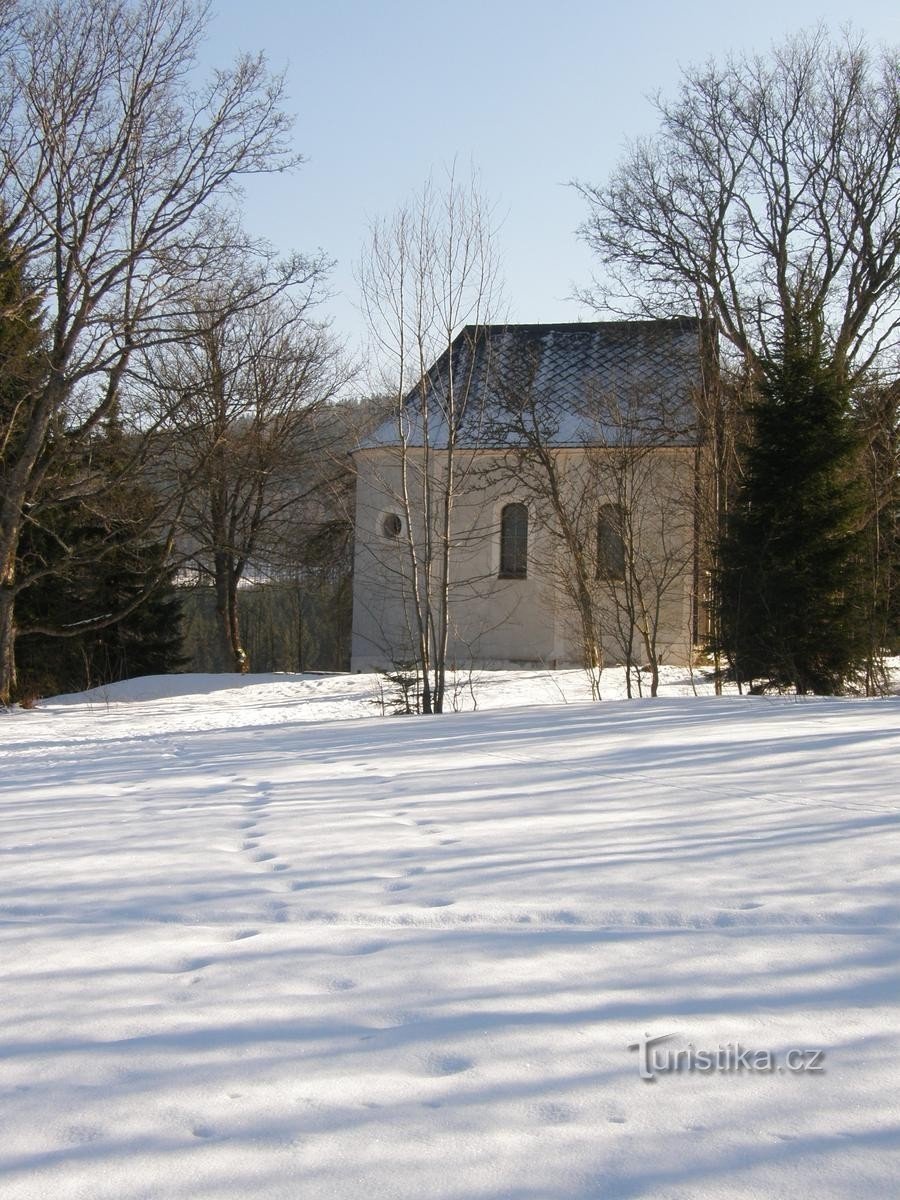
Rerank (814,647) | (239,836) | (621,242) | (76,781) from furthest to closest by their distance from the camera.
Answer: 1. (621,242)
2. (814,647)
3. (76,781)
4. (239,836)

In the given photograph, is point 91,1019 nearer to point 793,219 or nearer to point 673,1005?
point 673,1005

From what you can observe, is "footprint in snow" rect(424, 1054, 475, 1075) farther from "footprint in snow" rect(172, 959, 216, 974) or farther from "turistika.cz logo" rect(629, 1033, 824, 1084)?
"footprint in snow" rect(172, 959, 216, 974)

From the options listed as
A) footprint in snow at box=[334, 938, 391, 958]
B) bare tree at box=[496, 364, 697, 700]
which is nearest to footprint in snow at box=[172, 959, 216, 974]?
footprint in snow at box=[334, 938, 391, 958]

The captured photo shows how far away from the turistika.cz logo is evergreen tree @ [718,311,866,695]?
11375mm

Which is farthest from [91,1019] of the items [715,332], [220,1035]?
[715,332]

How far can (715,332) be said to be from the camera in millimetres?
22203

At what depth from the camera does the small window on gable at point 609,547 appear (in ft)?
60.5

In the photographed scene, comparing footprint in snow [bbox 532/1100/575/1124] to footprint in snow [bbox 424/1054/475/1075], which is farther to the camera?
footprint in snow [bbox 424/1054/475/1075]

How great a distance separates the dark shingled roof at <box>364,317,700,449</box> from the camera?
72.8ft

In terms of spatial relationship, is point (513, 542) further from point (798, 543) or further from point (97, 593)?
point (798, 543)

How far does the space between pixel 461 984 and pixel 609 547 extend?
16.6 m

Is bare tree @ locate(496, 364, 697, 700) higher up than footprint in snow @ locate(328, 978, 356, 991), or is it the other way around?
bare tree @ locate(496, 364, 697, 700)

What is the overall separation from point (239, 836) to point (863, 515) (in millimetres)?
11648

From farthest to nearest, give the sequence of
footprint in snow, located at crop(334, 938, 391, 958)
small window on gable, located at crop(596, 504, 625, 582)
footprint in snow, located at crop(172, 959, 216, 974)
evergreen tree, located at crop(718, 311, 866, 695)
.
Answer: small window on gable, located at crop(596, 504, 625, 582) < evergreen tree, located at crop(718, 311, 866, 695) < footprint in snow, located at crop(334, 938, 391, 958) < footprint in snow, located at crop(172, 959, 216, 974)
